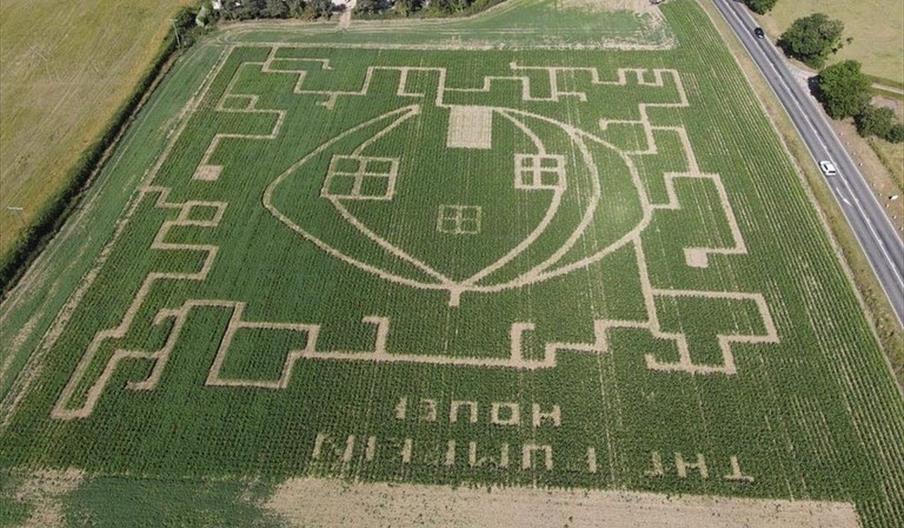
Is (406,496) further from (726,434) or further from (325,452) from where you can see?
(726,434)

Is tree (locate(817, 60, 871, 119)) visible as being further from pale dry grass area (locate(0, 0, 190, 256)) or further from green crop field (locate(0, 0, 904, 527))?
pale dry grass area (locate(0, 0, 190, 256))

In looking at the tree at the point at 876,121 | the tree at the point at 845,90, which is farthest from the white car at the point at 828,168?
the tree at the point at 845,90

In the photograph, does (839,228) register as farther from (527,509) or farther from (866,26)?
(866,26)

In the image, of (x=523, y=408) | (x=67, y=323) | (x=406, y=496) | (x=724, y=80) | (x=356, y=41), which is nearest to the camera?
(x=406, y=496)

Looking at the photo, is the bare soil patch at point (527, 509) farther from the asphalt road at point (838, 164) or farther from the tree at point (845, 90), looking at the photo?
the tree at point (845, 90)

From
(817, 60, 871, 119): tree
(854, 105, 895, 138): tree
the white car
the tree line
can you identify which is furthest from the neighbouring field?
the white car

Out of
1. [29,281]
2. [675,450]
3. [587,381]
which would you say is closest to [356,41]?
[29,281]
